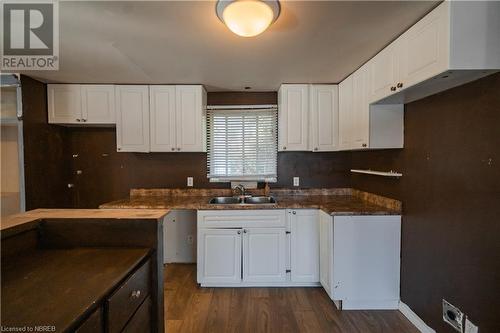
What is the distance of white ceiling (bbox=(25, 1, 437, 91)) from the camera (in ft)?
4.90

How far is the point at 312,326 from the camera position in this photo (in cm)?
203

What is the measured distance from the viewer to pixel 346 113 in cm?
267

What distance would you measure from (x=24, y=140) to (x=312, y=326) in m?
3.27

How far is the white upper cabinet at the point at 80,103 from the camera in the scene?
282 cm

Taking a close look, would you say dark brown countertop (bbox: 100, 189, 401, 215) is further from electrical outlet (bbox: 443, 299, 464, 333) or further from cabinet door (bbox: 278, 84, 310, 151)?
electrical outlet (bbox: 443, 299, 464, 333)

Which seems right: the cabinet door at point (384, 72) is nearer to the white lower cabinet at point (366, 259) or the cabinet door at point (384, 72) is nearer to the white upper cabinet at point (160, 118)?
the white lower cabinet at point (366, 259)

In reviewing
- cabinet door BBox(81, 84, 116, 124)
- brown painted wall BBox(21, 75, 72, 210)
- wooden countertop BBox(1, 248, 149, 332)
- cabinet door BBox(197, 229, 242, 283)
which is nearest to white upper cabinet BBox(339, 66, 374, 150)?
cabinet door BBox(197, 229, 242, 283)

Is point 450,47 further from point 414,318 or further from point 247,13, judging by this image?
point 414,318

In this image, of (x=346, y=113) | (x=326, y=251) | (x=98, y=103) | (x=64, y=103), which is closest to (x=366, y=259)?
(x=326, y=251)

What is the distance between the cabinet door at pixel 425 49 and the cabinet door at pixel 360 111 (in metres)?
0.52

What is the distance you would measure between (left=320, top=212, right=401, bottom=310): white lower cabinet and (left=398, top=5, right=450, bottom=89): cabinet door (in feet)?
3.97

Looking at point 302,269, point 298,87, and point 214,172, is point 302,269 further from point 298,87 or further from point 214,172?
point 298,87

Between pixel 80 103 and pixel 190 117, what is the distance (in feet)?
4.17

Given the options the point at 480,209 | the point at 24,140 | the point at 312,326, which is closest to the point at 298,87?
the point at 480,209
